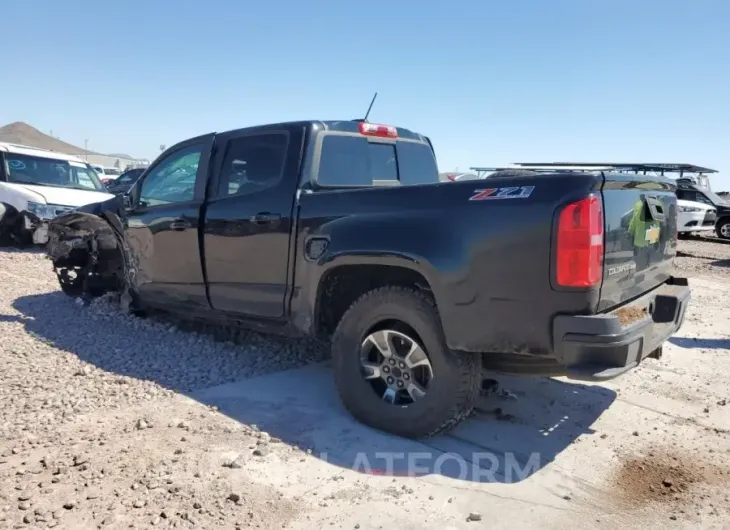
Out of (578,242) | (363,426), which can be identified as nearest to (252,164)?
(363,426)

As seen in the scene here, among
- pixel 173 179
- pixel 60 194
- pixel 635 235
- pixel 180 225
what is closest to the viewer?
pixel 635 235

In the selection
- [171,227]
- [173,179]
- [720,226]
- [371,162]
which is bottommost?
[171,227]

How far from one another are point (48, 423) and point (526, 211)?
317 centimetres

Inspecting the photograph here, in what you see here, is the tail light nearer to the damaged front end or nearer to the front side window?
the front side window

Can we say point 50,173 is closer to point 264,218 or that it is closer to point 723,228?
point 264,218

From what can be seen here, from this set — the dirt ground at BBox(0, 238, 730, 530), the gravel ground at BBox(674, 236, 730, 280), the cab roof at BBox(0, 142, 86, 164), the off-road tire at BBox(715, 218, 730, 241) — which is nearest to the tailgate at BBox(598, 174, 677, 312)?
the dirt ground at BBox(0, 238, 730, 530)

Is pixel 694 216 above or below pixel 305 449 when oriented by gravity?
above

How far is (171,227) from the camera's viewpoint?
5273mm

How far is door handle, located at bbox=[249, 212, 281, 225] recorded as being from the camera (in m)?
4.36

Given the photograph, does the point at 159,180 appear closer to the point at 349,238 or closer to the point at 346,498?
the point at 349,238

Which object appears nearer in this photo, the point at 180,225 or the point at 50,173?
the point at 180,225

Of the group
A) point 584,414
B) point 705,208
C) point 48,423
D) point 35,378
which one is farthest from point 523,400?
point 705,208

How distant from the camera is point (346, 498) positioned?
9.87 ft

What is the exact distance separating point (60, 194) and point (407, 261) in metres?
9.42
